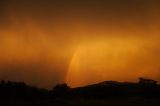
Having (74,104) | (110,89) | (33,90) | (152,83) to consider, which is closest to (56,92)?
(33,90)

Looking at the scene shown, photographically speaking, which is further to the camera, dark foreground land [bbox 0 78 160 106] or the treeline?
the treeline

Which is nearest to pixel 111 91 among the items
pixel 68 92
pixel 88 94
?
pixel 88 94

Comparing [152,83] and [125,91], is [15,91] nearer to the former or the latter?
[125,91]

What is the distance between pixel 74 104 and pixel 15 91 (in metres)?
17.8

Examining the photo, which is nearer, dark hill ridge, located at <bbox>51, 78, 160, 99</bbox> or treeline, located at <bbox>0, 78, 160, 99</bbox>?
treeline, located at <bbox>0, 78, 160, 99</bbox>

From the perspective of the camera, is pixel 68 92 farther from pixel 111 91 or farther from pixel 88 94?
pixel 111 91

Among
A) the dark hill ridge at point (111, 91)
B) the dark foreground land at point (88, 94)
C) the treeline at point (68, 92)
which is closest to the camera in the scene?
the dark foreground land at point (88, 94)

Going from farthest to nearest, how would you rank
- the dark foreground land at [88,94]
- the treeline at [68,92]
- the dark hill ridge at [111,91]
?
the dark hill ridge at [111,91], the treeline at [68,92], the dark foreground land at [88,94]

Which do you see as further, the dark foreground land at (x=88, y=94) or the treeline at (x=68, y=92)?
the treeline at (x=68, y=92)

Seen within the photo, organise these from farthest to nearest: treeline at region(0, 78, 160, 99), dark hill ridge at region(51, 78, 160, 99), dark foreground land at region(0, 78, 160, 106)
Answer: dark hill ridge at region(51, 78, 160, 99) → treeline at region(0, 78, 160, 99) → dark foreground land at region(0, 78, 160, 106)

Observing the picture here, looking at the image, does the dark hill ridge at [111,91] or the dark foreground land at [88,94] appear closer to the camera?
the dark foreground land at [88,94]

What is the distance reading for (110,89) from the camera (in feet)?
211

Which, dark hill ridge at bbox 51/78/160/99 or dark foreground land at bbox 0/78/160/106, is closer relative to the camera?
dark foreground land at bbox 0/78/160/106

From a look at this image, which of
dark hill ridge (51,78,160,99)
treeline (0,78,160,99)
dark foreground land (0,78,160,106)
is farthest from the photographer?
dark hill ridge (51,78,160,99)
